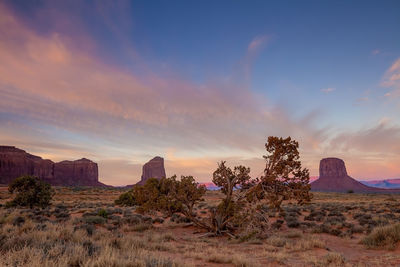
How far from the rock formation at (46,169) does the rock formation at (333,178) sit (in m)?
160

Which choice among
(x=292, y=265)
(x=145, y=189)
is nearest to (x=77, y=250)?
(x=292, y=265)

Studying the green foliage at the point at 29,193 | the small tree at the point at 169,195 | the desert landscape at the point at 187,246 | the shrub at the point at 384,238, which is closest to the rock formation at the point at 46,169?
the green foliage at the point at 29,193

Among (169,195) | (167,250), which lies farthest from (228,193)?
(167,250)

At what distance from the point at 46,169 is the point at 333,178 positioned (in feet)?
650

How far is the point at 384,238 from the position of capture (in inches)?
461

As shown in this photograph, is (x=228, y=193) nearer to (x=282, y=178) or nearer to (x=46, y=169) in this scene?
(x=282, y=178)

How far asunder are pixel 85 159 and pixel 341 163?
193 meters

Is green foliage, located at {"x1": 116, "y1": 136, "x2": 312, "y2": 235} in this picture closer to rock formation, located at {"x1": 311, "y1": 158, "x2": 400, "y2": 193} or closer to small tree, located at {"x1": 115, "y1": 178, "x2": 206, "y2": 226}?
small tree, located at {"x1": 115, "y1": 178, "x2": 206, "y2": 226}

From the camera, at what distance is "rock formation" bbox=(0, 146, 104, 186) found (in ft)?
502

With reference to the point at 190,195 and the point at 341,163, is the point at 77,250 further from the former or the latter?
the point at 341,163

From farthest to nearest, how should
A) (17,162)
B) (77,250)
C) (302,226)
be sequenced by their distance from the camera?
(17,162) → (302,226) → (77,250)

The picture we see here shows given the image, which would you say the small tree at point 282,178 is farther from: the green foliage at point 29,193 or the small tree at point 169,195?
the green foliage at point 29,193

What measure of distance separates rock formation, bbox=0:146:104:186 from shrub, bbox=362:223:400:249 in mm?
177764

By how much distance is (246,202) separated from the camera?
46.8 feet
